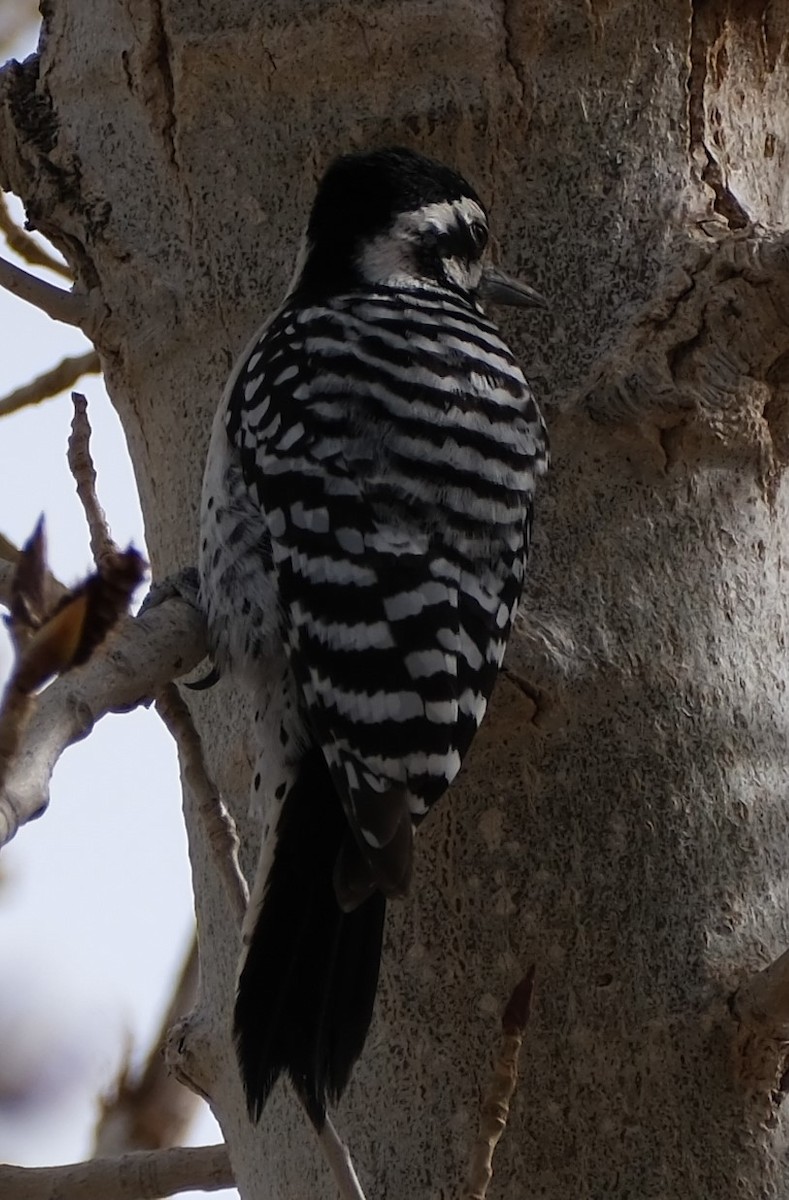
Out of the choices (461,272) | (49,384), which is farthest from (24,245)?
(461,272)

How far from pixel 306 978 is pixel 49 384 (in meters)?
1.35

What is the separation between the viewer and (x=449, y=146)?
6.77ft

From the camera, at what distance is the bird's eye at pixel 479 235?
7.12 ft

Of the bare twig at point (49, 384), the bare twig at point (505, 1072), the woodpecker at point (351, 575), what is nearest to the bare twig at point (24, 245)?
the bare twig at point (49, 384)

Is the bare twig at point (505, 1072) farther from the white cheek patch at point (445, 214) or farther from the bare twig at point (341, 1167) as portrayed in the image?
the white cheek patch at point (445, 214)

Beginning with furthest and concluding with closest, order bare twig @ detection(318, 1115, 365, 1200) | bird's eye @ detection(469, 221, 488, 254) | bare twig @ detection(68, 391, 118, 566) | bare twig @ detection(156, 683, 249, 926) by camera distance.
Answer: bird's eye @ detection(469, 221, 488, 254)
bare twig @ detection(68, 391, 118, 566)
bare twig @ detection(156, 683, 249, 926)
bare twig @ detection(318, 1115, 365, 1200)

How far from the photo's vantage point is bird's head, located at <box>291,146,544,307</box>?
2.04m

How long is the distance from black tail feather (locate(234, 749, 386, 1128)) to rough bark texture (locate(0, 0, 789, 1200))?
90 millimetres

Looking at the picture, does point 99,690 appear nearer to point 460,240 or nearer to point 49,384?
point 460,240

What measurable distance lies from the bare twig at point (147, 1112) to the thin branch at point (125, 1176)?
50 cm

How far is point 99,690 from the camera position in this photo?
49.4 inches

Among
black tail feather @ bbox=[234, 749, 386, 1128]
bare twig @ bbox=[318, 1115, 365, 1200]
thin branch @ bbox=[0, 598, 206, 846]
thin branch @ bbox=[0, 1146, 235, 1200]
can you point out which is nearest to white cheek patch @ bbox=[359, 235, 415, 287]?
thin branch @ bbox=[0, 598, 206, 846]

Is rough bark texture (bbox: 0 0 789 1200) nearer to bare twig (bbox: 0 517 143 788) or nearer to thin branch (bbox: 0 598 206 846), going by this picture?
thin branch (bbox: 0 598 206 846)

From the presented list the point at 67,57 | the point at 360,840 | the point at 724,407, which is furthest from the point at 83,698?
the point at 67,57
